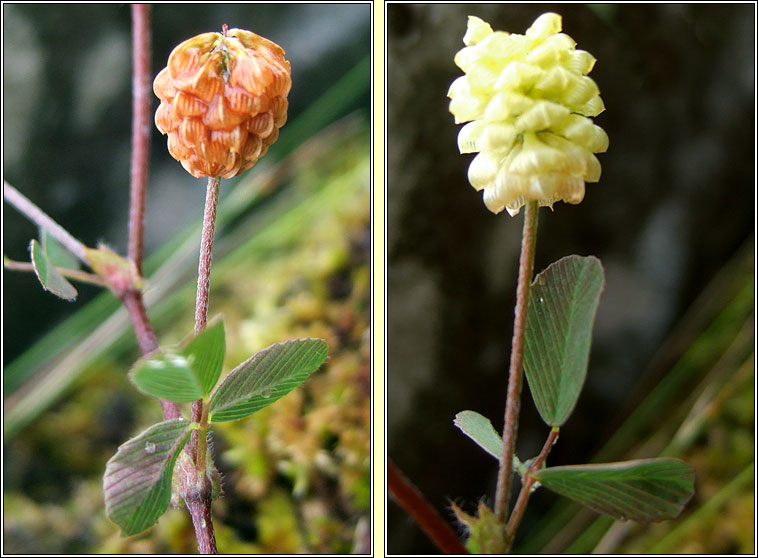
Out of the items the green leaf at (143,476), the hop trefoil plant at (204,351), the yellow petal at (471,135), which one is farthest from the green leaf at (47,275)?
the yellow petal at (471,135)

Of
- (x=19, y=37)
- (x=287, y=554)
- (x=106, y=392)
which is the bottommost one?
(x=287, y=554)

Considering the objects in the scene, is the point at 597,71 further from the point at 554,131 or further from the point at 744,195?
the point at 554,131

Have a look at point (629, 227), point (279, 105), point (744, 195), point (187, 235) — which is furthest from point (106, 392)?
point (744, 195)

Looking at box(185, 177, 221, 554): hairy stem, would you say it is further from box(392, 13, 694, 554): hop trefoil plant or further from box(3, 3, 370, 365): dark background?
box(3, 3, 370, 365): dark background

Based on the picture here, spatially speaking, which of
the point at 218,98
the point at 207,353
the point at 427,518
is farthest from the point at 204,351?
the point at 427,518

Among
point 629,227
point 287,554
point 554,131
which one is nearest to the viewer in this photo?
point 554,131

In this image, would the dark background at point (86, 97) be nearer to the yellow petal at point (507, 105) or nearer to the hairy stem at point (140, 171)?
the hairy stem at point (140, 171)

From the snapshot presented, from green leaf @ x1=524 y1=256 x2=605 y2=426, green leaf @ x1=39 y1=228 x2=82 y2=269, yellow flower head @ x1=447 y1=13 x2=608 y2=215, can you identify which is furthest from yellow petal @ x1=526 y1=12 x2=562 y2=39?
green leaf @ x1=39 y1=228 x2=82 y2=269
